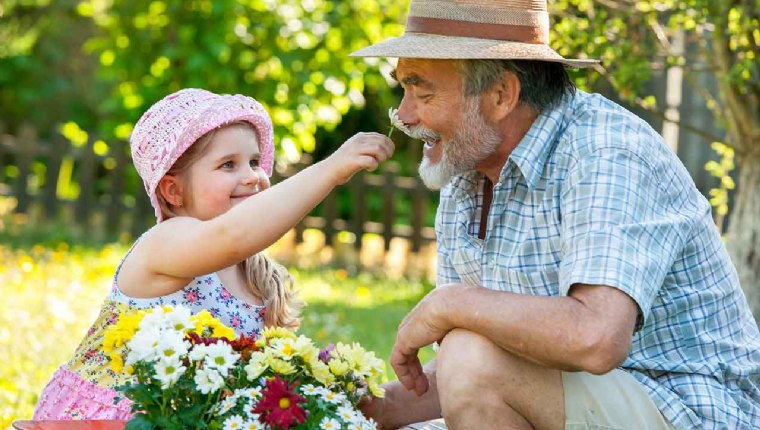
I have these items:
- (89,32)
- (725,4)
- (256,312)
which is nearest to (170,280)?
(256,312)

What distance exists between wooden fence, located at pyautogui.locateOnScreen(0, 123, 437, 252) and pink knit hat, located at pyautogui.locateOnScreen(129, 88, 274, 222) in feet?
20.6

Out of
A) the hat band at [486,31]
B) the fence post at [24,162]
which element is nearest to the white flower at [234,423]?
the hat band at [486,31]

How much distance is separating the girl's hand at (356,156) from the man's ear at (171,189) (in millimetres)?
568

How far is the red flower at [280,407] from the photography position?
2.47m

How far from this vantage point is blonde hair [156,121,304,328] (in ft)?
11.1

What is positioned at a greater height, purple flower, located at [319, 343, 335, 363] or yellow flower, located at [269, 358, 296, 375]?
yellow flower, located at [269, 358, 296, 375]

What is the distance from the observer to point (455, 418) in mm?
2846

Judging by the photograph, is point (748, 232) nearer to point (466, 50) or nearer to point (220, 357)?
point (466, 50)

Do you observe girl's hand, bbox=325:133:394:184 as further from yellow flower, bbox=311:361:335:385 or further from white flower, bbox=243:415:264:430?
white flower, bbox=243:415:264:430

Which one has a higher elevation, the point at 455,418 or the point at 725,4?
the point at 725,4

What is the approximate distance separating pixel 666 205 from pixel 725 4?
2244 mm

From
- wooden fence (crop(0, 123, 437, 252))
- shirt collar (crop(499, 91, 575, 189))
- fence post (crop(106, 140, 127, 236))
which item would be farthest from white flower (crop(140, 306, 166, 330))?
fence post (crop(106, 140, 127, 236))

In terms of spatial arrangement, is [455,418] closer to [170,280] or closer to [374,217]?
[170,280]

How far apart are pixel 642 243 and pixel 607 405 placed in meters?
0.42
